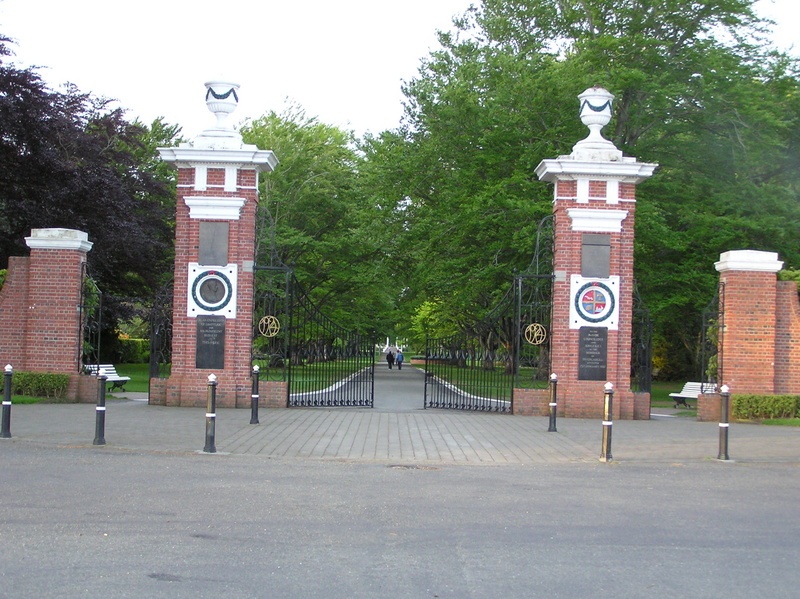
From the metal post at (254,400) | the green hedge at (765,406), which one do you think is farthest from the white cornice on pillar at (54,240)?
the green hedge at (765,406)

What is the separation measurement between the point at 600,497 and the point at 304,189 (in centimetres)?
3037

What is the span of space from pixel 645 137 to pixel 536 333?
13.8 m

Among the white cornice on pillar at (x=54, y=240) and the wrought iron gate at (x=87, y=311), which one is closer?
the white cornice on pillar at (x=54, y=240)

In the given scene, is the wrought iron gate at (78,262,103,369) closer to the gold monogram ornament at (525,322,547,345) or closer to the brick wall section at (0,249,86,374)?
the brick wall section at (0,249,86,374)

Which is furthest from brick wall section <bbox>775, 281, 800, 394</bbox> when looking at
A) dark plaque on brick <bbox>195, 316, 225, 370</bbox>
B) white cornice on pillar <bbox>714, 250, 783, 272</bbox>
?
dark plaque on brick <bbox>195, 316, 225, 370</bbox>

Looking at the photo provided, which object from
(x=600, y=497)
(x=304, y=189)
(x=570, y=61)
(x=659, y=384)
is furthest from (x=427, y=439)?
(x=659, y=384)

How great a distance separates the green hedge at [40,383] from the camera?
18.2m

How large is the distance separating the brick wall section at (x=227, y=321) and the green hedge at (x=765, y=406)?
949 centimetres

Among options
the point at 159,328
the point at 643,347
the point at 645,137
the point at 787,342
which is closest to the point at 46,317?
the point at 159,328

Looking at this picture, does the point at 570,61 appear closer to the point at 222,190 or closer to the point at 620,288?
the point at 620,288

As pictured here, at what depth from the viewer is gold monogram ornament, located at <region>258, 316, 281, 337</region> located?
1828cm

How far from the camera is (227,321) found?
1803 cm

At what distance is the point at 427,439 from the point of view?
14156mm

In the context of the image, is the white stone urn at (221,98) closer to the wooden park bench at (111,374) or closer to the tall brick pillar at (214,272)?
the tall brick pillar at (214,272)
